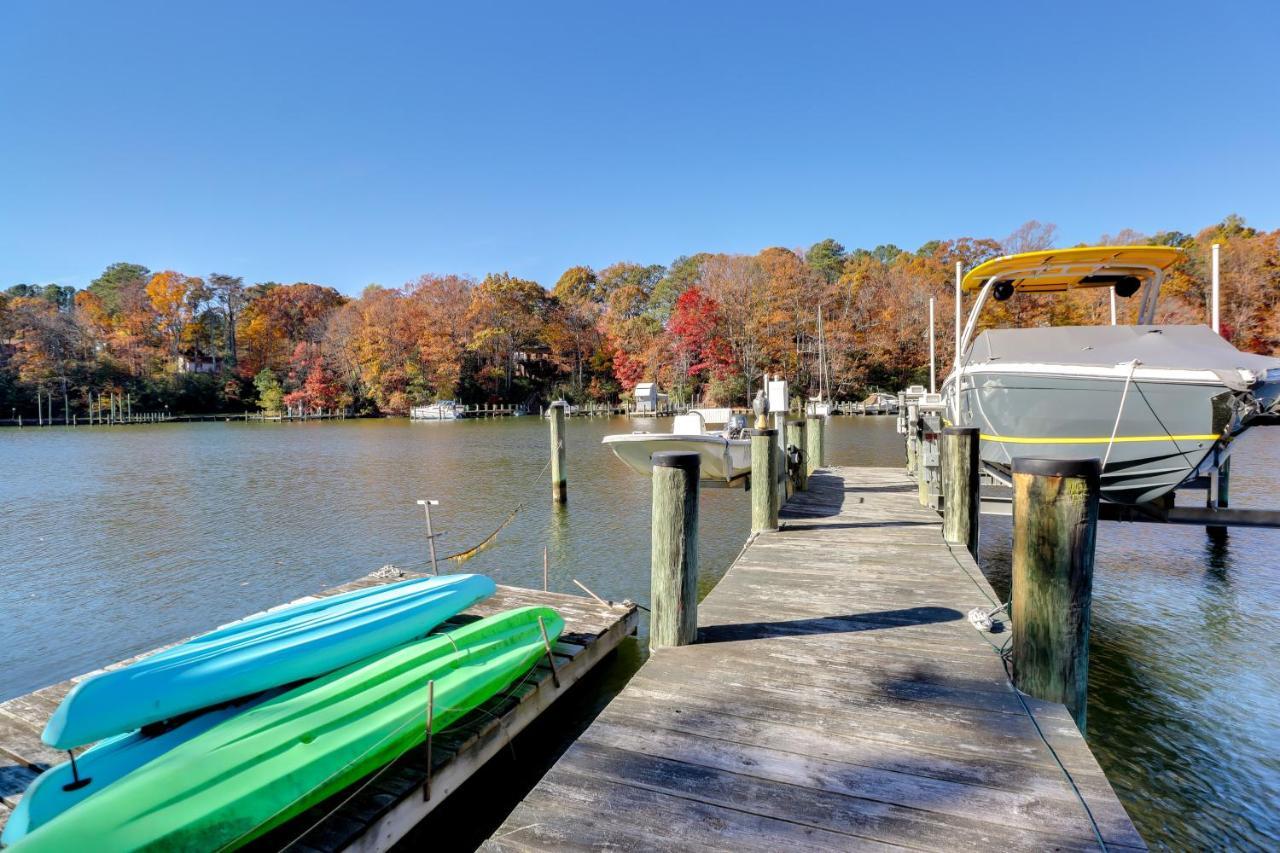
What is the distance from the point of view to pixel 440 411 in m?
51.4

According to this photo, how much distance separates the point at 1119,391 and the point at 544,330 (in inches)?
2174

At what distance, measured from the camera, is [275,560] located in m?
9.91

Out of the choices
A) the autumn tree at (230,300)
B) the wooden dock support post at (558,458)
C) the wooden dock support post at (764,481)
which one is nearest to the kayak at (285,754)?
the wooden dock support post at (764,481)

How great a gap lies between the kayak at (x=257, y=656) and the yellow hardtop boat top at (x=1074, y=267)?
305 inches

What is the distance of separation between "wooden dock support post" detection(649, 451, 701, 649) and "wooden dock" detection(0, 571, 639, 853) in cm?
99

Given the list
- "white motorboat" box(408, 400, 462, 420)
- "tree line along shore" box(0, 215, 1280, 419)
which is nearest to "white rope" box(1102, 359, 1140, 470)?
"tree line along shore" box(0, 215, 1280, 419)

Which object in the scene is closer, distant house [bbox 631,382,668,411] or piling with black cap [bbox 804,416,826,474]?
piling with black cap [bbox 804,416,826,474]

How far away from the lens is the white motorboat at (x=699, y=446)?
10.6m

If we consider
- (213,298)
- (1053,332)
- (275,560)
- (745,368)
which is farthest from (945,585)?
(213,298)

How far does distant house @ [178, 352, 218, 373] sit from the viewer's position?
6267 cm

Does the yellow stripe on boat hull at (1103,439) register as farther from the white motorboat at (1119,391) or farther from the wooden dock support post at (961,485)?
the wooden dock support post at (961,485)

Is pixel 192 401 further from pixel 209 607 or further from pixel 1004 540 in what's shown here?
pixel 1004 540

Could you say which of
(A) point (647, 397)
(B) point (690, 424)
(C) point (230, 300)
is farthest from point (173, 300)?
(B) point (690, 424)

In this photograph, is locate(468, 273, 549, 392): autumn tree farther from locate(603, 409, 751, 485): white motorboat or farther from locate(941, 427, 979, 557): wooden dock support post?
locate(941, 427, 979, 557): wooden dock support post
